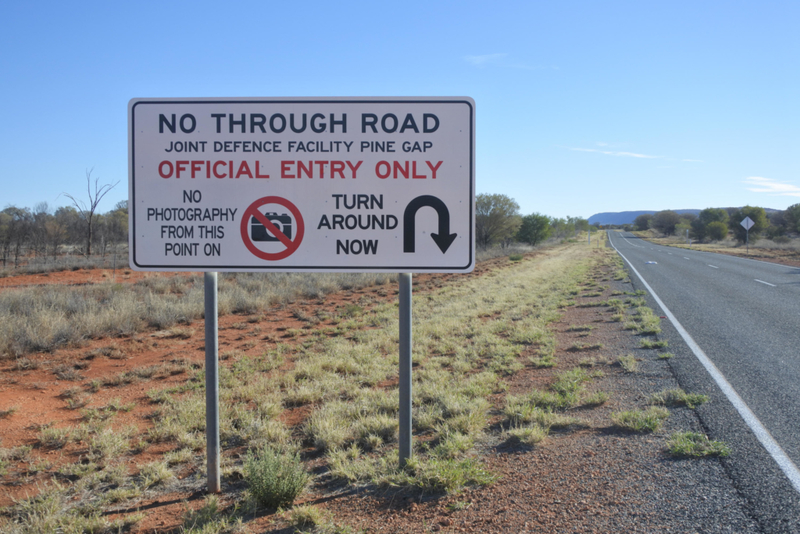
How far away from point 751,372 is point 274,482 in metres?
5.58

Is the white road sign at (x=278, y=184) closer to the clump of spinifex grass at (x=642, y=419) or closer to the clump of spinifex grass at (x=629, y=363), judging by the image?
the clump of spinifex grass at (x=642, y=419)

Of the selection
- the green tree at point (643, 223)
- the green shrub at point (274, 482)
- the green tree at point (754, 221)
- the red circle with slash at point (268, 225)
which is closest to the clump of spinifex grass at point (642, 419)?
the green shrub at point (274, 482)

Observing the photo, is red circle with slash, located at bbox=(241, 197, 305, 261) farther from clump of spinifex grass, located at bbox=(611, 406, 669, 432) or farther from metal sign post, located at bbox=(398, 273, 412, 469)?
clump of spinifex grass, located at bbox=(611, 406, 669, 432)

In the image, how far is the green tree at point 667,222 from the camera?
11010 centimetres

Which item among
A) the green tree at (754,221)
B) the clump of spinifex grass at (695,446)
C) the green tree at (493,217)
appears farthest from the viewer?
the green tree at (754,221)

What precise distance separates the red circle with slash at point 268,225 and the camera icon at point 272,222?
2cm

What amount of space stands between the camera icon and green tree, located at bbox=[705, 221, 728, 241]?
7796cm

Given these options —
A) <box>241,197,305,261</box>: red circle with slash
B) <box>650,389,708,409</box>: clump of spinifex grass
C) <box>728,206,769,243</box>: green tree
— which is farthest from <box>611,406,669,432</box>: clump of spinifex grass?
<box>728,206,769,243</box>: green tree

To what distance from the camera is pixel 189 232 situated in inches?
126

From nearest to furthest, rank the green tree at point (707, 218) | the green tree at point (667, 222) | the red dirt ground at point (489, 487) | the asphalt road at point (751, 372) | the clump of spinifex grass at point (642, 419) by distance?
the red dirt ground at point (489, 487) < the asphalt road at point (751, 372) < the clump of spinifex grass at point (642, 419) < the green tree at point (707, 218) < the green tree at point (667, 222)

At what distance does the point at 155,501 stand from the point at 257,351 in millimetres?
5092

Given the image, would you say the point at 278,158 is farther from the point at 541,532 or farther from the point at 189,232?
the point at 541,532

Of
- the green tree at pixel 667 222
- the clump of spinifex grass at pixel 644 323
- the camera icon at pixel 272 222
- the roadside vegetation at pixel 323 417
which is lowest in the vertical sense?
the roadside vegetation at pixel 323 417

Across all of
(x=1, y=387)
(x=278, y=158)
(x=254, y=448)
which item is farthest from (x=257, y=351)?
(x=278, y=158)
